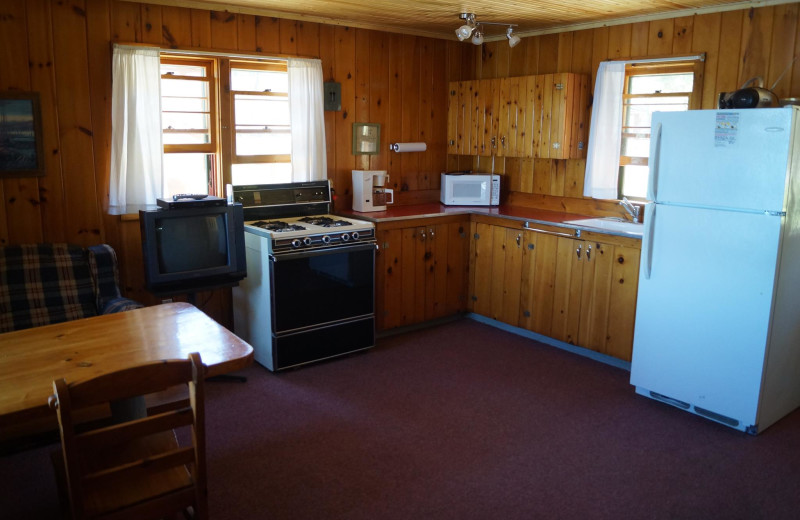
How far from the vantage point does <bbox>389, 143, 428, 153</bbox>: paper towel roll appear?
539 centimetres

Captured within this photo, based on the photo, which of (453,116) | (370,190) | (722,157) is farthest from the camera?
(453,116)

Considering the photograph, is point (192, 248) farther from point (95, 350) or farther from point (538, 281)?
point (538, 281)

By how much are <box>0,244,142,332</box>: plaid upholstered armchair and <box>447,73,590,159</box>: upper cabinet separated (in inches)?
122

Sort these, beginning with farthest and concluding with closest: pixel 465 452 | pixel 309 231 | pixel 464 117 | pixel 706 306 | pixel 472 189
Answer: pixel 464 117 < pixel 472 189 < pixel 309 231 < pixel 706 306 < pixel 465 452

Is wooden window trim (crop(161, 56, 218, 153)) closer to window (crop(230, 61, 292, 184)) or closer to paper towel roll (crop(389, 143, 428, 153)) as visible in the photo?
window (crop(230, 61, 292, 184))

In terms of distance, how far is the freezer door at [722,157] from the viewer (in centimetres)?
323

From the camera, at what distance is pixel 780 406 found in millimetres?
3635

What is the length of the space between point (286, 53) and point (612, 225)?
2.65 m

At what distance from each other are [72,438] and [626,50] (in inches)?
173

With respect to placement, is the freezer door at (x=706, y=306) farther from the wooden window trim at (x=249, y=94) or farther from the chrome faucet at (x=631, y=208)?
the wooden window trim at (x=249, y=94)

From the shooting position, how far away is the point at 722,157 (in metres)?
3.41

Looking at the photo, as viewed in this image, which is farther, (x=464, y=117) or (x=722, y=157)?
(x=464, y=117)

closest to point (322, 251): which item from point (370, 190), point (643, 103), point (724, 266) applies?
point (370, 190)

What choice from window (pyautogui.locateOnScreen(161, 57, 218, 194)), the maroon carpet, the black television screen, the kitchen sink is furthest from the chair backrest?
the kitchen sink
